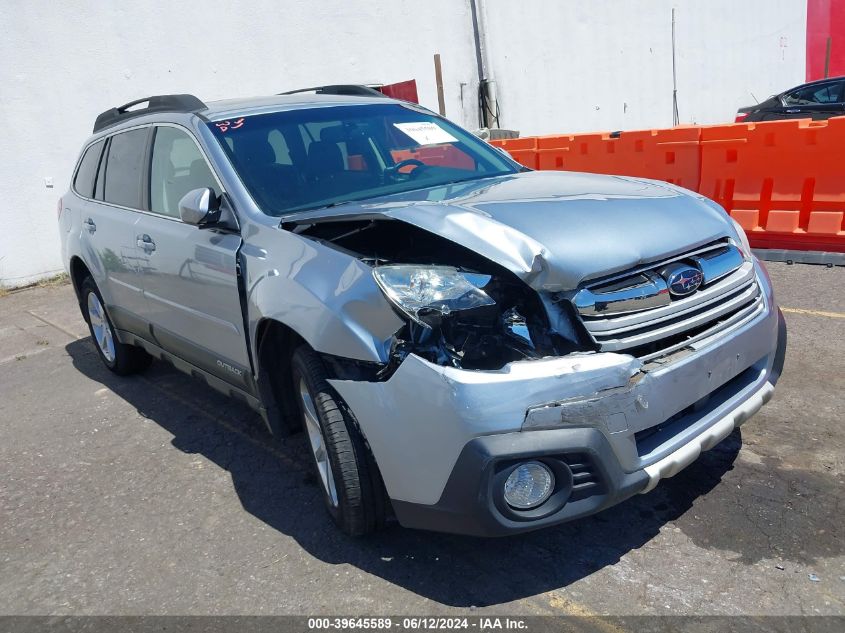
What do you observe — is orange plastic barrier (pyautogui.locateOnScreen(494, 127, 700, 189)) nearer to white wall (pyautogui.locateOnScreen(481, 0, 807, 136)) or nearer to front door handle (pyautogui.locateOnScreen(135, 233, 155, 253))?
front door handle (pyautogui.locateOnScreen(135, 233, 155, 253))

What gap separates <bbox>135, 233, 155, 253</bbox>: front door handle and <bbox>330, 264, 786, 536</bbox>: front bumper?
202 centimetres

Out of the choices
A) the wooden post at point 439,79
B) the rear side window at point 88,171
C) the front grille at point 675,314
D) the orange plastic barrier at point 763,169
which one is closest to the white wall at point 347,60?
the wooden post at point 439,79

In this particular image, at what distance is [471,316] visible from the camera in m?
2.62

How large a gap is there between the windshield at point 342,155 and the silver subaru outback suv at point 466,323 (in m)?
0.02

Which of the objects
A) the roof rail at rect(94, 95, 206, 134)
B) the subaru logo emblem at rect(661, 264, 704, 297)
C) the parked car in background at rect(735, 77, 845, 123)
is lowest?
the parked car in background at rect(735, 77, 845, 123)

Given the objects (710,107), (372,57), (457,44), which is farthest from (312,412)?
(710,107)

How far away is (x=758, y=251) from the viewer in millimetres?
7215

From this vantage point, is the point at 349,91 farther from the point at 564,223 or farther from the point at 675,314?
the point at 675,314

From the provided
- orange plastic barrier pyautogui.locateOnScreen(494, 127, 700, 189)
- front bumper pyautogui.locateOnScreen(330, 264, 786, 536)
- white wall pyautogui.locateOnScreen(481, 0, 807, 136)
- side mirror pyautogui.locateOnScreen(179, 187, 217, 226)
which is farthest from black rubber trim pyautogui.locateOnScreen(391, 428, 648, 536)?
white wall pyautogui.locateOnScreen(481, 0, 807, 136)

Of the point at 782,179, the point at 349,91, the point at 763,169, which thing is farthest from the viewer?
the point at 763,169

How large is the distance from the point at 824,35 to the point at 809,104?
15.6 metres

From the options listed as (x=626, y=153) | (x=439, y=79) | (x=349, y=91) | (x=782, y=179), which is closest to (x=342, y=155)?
(x=349, y=91)

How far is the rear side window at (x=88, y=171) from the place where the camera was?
5.50 metres

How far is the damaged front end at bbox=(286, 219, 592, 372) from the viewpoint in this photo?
2.57 m
